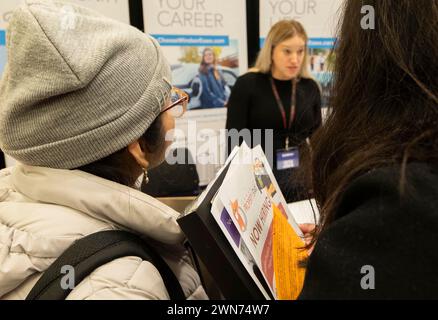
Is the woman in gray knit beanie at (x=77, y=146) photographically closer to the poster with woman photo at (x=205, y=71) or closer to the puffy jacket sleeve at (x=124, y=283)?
the puffy jacket sleeve at (x=124, y=283)

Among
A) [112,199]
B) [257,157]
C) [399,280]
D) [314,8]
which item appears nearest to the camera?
[399,280]

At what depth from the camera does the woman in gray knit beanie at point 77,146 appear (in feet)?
1.92

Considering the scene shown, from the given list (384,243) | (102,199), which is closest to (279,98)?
(102,199)

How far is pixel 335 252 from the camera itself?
1.47ft

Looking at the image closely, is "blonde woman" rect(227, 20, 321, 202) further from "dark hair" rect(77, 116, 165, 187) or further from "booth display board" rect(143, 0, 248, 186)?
"dark hair" rect(77, 116, 165, 187)

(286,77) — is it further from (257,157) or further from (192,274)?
(192,274)

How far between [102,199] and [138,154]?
0.47 feet

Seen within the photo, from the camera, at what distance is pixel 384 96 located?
57 cm

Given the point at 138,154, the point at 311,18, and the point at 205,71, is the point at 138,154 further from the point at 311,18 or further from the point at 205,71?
the point at 311,18

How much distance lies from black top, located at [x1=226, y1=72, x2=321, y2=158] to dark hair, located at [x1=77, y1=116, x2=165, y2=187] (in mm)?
1722

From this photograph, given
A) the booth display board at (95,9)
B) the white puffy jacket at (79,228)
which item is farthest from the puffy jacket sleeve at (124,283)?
the booth display board at (95,9)
